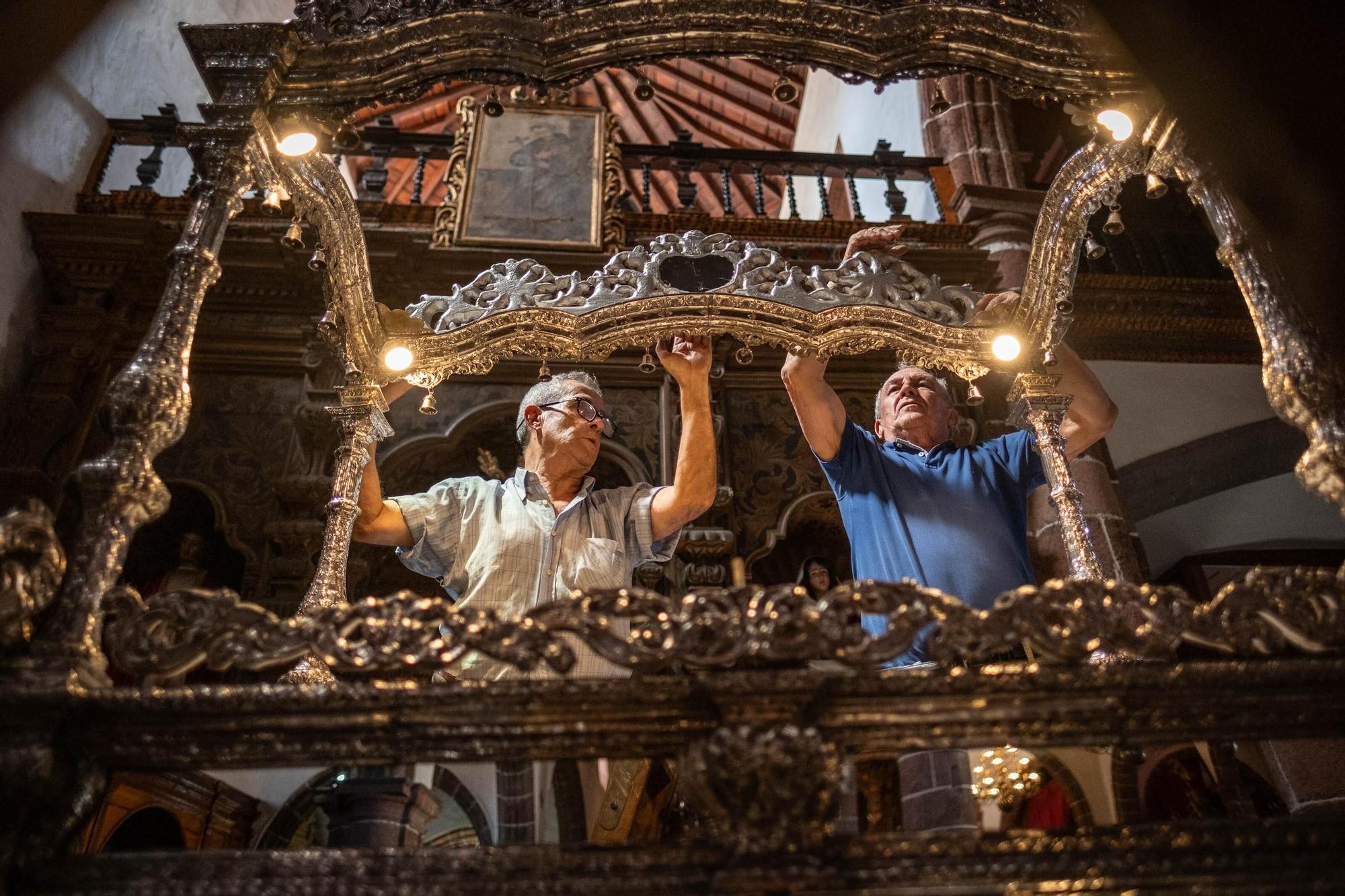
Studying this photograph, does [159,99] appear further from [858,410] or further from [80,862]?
[80,862]

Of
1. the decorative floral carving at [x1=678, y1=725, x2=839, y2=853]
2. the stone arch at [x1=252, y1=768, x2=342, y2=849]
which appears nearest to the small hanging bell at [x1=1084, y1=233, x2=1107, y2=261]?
the decorative floral carving at [x1=678, y1=725, x2=839, y2=853]

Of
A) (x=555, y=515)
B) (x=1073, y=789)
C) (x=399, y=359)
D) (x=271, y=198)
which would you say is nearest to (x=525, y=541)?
(x=555, y=515)

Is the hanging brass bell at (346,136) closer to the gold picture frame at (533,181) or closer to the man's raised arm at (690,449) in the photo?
the man's raised arm at (690,449)

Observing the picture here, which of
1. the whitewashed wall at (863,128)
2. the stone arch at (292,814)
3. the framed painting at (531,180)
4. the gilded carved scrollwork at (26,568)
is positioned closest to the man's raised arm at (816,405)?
the stone arch at (292,814)

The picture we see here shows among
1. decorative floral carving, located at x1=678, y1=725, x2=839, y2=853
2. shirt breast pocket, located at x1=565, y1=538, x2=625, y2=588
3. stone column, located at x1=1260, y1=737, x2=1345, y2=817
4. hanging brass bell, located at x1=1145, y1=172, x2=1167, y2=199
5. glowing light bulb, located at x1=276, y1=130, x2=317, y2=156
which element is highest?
glowing light bulb, located at x1=276, y1=130, x2=317, y2=156

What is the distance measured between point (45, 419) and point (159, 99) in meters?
2.69

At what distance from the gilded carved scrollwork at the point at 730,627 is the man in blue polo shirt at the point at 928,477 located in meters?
0.87

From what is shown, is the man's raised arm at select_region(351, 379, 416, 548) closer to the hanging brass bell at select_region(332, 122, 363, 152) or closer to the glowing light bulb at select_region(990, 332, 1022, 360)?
the hanging brass bell at select_region(332, 122, 363, 152)

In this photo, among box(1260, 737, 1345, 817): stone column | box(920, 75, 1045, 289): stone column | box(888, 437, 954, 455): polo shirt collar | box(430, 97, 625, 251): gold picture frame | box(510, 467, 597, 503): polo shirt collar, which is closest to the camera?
box(510, 467, 597, 503): polo shirt collar

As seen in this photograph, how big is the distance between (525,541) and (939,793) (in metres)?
1.11

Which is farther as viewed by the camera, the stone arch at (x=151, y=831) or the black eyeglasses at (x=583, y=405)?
the stone arch at (x=151, y=831)

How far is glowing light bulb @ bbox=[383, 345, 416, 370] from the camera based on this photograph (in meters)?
2.55

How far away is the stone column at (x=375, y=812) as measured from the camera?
1.27 meters

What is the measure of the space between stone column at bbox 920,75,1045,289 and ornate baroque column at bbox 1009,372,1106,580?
2.17 metres
